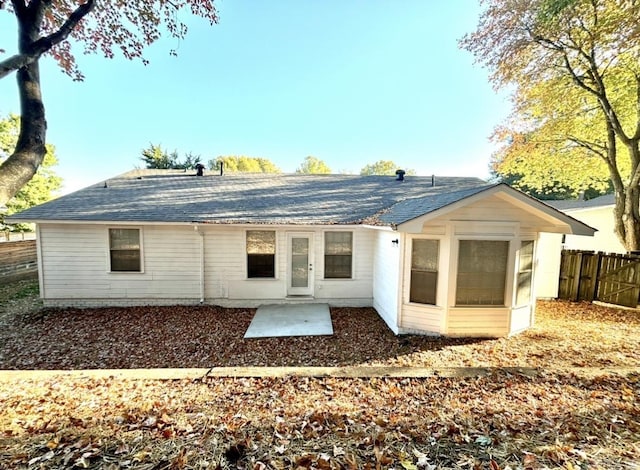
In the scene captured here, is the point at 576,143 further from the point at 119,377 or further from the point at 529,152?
the point at 119,377

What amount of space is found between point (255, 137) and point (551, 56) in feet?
66.8

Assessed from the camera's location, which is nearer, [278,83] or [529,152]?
[529,152]

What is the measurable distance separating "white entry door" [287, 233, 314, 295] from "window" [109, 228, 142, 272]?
4412mm

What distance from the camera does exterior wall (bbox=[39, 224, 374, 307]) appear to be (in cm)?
756

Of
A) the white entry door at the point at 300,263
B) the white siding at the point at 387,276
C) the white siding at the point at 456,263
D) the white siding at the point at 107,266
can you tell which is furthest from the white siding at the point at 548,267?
the white siding at the point at 107,266

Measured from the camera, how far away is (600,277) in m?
8.05

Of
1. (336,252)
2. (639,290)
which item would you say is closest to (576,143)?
Answer: (639,290)

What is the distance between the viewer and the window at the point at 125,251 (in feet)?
25.1

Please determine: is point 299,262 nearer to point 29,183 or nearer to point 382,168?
point 29,183

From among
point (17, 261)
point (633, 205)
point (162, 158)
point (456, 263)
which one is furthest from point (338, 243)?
point (162, 158)

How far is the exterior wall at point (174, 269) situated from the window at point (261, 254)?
158 millimetres

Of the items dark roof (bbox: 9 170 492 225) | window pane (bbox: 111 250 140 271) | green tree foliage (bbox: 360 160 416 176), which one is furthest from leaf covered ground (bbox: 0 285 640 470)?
green tree foliage (bbox: 360 160 416 176)

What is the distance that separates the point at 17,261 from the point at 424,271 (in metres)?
15.9

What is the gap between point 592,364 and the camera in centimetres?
456
